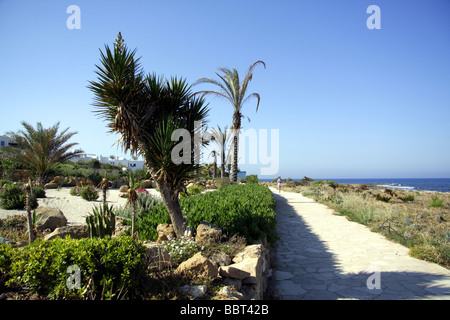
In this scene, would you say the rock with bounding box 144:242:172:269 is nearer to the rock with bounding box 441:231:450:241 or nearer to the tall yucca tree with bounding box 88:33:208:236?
the tall yucca tree with bounding box 88:33:208:236

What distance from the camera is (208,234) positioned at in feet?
14.8

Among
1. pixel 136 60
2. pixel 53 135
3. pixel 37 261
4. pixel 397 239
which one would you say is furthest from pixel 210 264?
pixel 53 135

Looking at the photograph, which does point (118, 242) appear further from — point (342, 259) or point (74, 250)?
point (342, 259)

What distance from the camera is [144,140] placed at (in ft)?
15.4

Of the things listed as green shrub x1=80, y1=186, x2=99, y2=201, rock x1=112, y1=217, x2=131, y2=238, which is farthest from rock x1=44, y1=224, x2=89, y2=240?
green shrub x1=80, y1=186, x2=99, y2=201

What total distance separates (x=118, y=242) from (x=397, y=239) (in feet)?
25.5

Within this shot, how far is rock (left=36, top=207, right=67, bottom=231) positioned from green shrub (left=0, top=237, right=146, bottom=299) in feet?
16.3

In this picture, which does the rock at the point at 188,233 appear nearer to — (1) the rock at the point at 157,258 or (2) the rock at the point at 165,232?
(2) the rock at the point at 165,232

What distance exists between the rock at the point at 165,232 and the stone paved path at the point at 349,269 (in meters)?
2.24

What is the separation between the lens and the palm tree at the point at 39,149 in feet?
53.9

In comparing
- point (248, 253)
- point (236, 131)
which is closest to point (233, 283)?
point (248, 253)

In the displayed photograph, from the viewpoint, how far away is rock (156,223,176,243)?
502 cm
